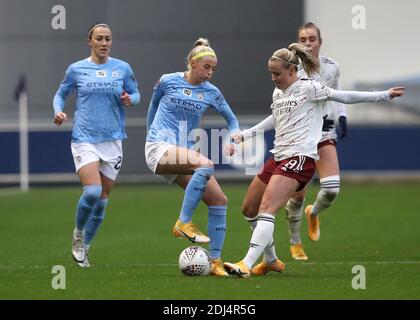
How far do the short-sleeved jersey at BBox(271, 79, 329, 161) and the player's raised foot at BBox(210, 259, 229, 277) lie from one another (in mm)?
1121

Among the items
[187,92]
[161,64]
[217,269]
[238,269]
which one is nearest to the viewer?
[238,269]

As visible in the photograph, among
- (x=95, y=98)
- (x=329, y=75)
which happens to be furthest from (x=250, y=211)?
(x=329, y=75)

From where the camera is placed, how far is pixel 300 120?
935 centimetres

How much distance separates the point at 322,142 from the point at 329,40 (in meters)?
13.0

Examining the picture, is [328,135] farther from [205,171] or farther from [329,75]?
[205,171]

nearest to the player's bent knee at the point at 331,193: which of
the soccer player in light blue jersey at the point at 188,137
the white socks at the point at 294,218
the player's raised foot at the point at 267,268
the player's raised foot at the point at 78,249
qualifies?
the white socks at the point at 294,218

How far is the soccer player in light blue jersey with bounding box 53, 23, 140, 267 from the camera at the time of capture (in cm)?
1067

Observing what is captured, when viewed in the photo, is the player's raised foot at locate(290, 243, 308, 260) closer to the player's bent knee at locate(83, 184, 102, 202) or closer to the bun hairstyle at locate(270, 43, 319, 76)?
the player's bent knee at locate(83, 184, 102, 202)

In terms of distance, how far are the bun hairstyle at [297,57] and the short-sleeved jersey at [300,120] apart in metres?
0.20

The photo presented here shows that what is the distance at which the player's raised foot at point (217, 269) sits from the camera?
9.55 meters

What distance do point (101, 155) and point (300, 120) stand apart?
2.40 metres

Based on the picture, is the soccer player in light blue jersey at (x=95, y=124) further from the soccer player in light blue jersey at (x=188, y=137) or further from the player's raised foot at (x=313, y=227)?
the player's raised foot at (x=313, y=227)

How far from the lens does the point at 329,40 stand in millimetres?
24062

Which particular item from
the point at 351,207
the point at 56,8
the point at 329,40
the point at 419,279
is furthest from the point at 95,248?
the point at 329,40
